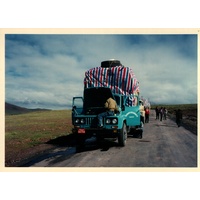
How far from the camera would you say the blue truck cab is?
346 inches

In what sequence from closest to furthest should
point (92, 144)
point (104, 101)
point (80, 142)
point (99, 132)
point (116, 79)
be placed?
point (99, 132)
point (104, 101)
point (80, 142)
point (116, 79)
point (92, 144)

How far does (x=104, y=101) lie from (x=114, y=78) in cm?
115

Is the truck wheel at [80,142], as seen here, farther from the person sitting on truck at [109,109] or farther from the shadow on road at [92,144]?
the person sitting on truck at [109,109]

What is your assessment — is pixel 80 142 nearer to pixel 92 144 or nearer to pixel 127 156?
pixel 92 144

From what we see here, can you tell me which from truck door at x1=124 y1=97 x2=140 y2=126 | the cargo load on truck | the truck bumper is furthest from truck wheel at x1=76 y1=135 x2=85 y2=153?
the cargo load on truck

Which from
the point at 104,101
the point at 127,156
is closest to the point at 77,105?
the point at 104,101

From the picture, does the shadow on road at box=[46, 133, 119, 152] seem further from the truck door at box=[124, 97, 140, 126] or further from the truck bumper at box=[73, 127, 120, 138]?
the truck door at box=[124, 97, 140, 126]

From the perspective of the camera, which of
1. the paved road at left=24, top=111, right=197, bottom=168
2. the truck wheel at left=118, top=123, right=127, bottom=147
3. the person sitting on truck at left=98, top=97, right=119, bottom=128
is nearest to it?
the paved road at left=24, top=111, right=197, bottom=168

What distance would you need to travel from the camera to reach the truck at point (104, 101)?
353 inches

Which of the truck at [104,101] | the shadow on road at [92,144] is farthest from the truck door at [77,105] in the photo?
the shadow on road at [92,144]

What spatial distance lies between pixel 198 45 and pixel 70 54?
180 inches

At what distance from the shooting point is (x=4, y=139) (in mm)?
8906

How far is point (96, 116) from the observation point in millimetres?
8977

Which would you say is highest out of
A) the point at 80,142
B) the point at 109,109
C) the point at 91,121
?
the point at 109,109
